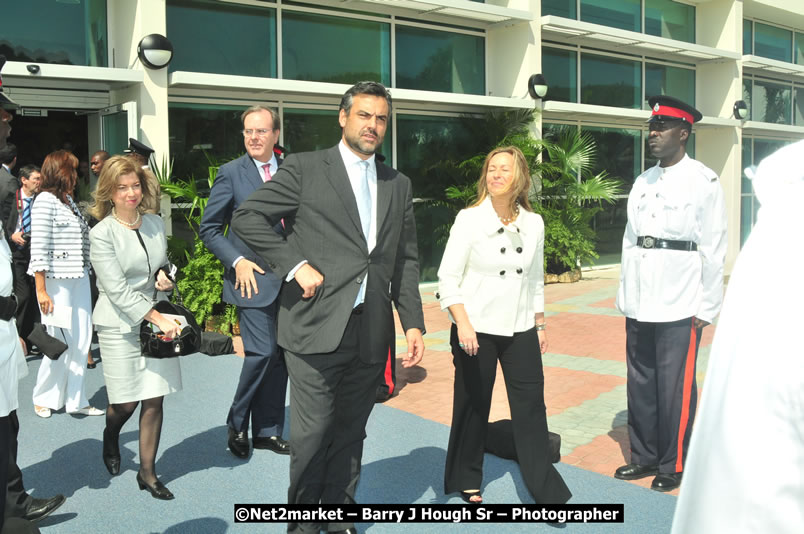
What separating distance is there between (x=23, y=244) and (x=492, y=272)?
507cm

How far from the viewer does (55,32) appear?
375 inches

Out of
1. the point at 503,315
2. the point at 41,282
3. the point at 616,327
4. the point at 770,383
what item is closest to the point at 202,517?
the point at 503,315

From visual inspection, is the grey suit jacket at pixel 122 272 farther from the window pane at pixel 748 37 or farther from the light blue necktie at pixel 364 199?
the window pane at pixel 748 37

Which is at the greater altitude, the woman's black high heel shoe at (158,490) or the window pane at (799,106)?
the window pane at (799,106)

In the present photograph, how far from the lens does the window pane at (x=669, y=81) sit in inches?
659

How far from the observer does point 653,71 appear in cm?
1686

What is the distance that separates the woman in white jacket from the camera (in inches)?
159

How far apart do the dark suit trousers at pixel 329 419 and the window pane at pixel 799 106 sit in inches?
820

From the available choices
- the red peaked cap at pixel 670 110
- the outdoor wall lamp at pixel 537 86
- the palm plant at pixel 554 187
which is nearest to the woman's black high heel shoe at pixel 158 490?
the red peaked cap at pixel 670 110

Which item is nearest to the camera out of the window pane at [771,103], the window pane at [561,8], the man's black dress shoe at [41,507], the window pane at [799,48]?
the man's black dress shoe at [41,507]

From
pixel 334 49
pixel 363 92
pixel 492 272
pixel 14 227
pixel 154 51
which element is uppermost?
pixel 334 49

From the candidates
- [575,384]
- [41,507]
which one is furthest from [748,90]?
[41,507]

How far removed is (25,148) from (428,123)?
626 cm

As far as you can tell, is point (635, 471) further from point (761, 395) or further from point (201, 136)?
point (201, 136)
